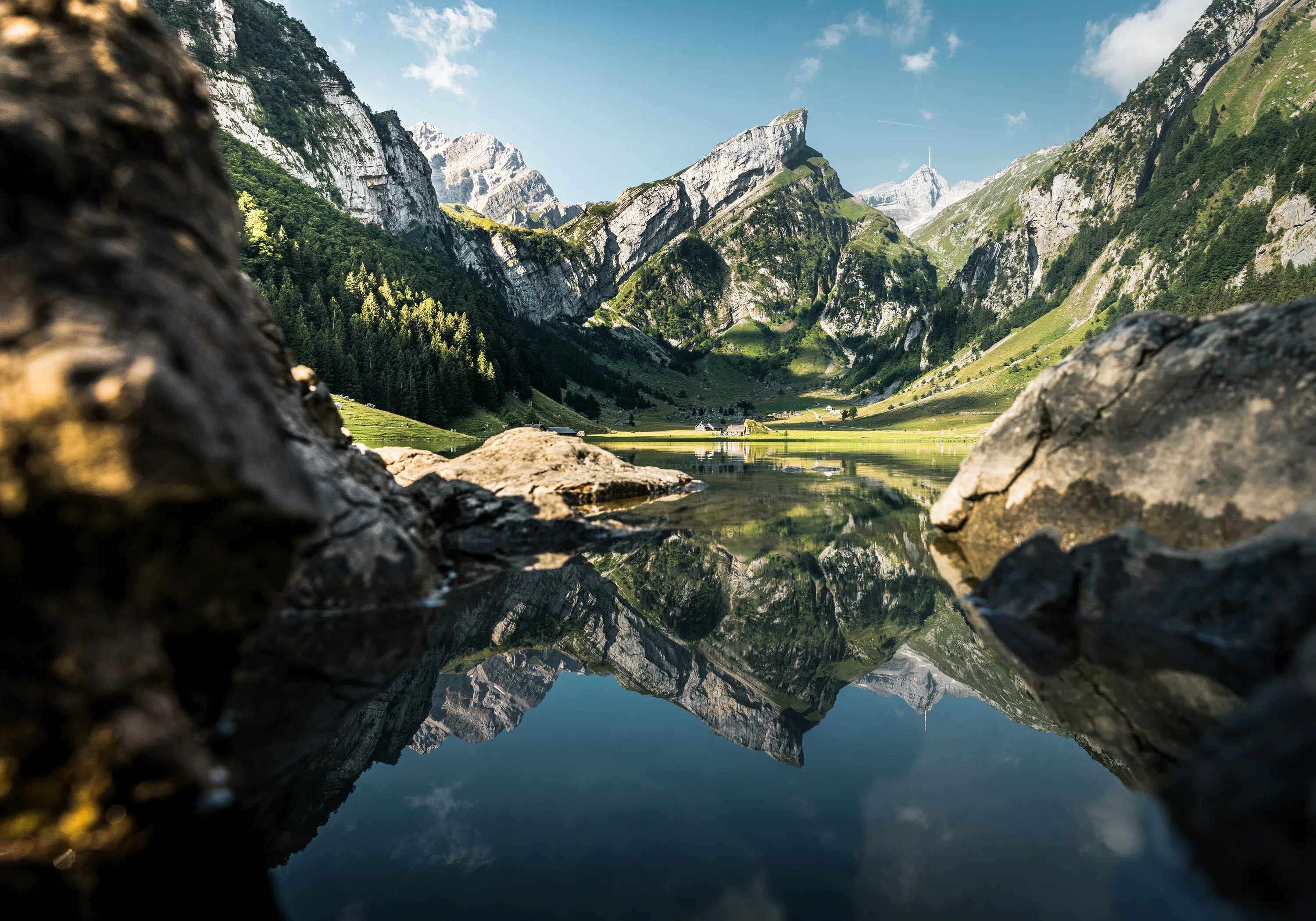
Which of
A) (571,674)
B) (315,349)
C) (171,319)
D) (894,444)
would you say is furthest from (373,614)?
(894,444)

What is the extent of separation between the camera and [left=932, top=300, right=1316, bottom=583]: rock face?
12.0 meters

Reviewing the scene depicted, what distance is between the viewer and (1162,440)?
14.1 meters

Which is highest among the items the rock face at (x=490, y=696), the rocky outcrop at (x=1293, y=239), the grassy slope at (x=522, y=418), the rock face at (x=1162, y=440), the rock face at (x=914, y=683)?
the rocky outcrop at (x=1293, y=239)

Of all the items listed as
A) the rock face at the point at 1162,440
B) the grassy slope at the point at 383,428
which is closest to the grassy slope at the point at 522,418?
the grassy slope at the point at 383,428

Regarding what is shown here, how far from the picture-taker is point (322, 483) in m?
12.4

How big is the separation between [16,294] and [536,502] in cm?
2000

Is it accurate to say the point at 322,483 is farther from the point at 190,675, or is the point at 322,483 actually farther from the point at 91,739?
the point at 91,739

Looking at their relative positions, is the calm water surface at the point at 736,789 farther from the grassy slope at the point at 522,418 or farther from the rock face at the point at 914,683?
the grassy slope at the point at 522,418

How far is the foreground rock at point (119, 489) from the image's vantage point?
15.5 feet

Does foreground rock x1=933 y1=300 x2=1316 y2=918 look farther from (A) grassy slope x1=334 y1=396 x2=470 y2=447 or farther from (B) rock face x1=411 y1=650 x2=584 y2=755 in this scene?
(A) grassy slope x1=334 y1=396 x2=470 y2=447

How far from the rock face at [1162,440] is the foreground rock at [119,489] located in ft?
53.9

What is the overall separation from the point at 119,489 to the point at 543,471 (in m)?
23.2

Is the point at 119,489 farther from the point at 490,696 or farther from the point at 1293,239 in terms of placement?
the point at 1293,239

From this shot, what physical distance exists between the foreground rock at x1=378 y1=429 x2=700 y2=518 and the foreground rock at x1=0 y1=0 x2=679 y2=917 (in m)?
18.0
